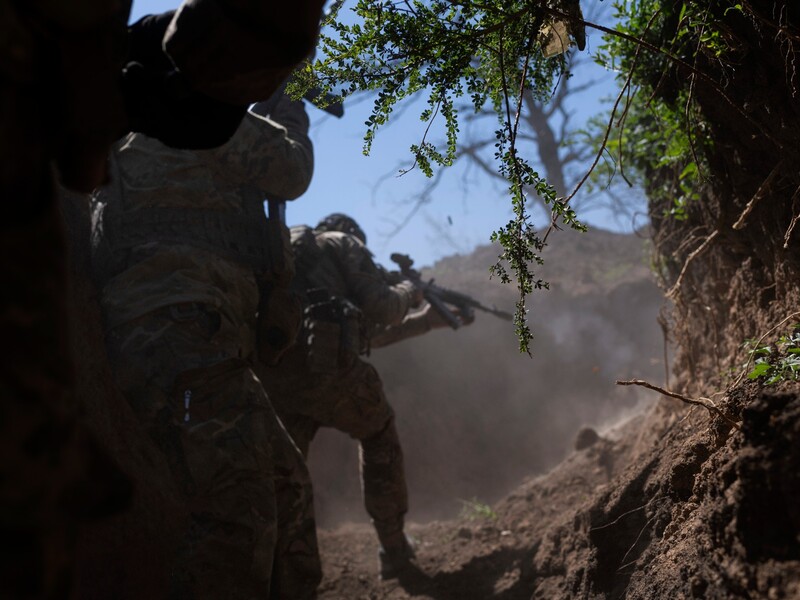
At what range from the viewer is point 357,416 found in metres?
4.41

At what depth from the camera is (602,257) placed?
1355cm

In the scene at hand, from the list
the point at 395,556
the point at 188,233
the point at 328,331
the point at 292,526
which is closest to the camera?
the point at 292,526

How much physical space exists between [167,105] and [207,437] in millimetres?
1630

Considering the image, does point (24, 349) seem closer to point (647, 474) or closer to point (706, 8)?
point (647, 474)

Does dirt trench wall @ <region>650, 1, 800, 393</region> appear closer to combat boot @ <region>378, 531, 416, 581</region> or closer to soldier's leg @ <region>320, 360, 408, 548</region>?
soldier's leg @ <region>320, 360, 408, 548</region>

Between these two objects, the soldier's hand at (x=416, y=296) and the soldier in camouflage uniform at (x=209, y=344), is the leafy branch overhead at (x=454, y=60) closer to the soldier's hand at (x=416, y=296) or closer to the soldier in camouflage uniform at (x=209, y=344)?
the soldier in camouflage uniform at (x=209, y=344)

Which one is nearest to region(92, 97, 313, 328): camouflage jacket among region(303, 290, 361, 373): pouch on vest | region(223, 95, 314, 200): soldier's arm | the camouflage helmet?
region(223, 95, 314, 200): soldier's arm

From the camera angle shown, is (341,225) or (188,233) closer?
(188,233)

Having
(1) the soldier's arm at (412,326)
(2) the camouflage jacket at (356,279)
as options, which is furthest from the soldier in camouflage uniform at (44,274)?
(1) the soldier's arm at (412,326)

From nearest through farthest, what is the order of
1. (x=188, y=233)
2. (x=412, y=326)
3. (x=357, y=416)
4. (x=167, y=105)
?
(x=167, y=105) → (x=188, y=233) → (x=357, y=416) → (x=412, y=326)

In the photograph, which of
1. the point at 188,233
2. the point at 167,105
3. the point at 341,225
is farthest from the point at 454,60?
the point at 341,225

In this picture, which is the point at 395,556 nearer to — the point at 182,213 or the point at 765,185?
the point at 182,213

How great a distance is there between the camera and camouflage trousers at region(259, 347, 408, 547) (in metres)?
4.18

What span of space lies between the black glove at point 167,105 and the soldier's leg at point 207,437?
1535 mm
